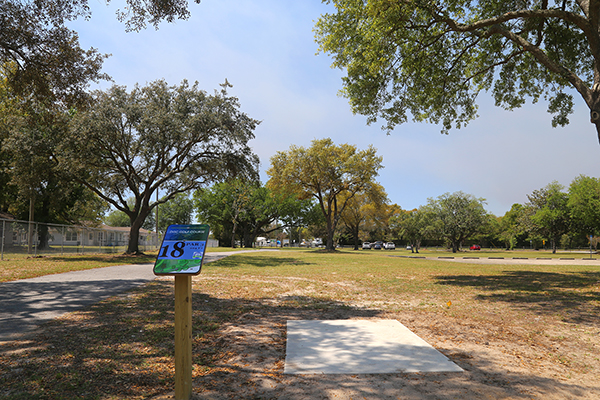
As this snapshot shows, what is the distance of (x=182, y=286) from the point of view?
333 cm

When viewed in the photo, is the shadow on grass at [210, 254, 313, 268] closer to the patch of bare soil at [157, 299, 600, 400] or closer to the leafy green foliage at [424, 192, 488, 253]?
the patch of bare soil at [157, 299, 600, 400]

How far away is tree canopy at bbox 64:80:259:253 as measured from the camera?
2047 cm

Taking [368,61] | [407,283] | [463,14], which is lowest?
[407,283]

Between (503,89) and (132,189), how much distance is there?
23.5m

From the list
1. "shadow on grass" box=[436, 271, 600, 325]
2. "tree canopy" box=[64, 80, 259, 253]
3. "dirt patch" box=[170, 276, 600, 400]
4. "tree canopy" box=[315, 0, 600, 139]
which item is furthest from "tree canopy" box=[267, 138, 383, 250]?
"dirt patch" box=[170, 276, 600, 400]

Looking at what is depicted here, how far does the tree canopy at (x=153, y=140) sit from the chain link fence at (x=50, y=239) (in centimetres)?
347

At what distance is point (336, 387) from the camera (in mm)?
3502

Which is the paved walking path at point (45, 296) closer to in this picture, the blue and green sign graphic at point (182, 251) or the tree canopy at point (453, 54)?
the blue and green sign graphic at point (182, 251)

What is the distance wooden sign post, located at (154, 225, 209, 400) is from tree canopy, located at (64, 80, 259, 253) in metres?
19.2

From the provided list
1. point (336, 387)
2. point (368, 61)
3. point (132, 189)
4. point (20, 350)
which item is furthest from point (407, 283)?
point (132, 189)

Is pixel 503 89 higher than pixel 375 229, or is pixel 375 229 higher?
pixel 503 89

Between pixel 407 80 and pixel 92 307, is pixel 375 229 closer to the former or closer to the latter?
pixel 407 80

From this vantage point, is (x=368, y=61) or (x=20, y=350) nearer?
(x=20, y=350)

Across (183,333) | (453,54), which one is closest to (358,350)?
(183,333)
